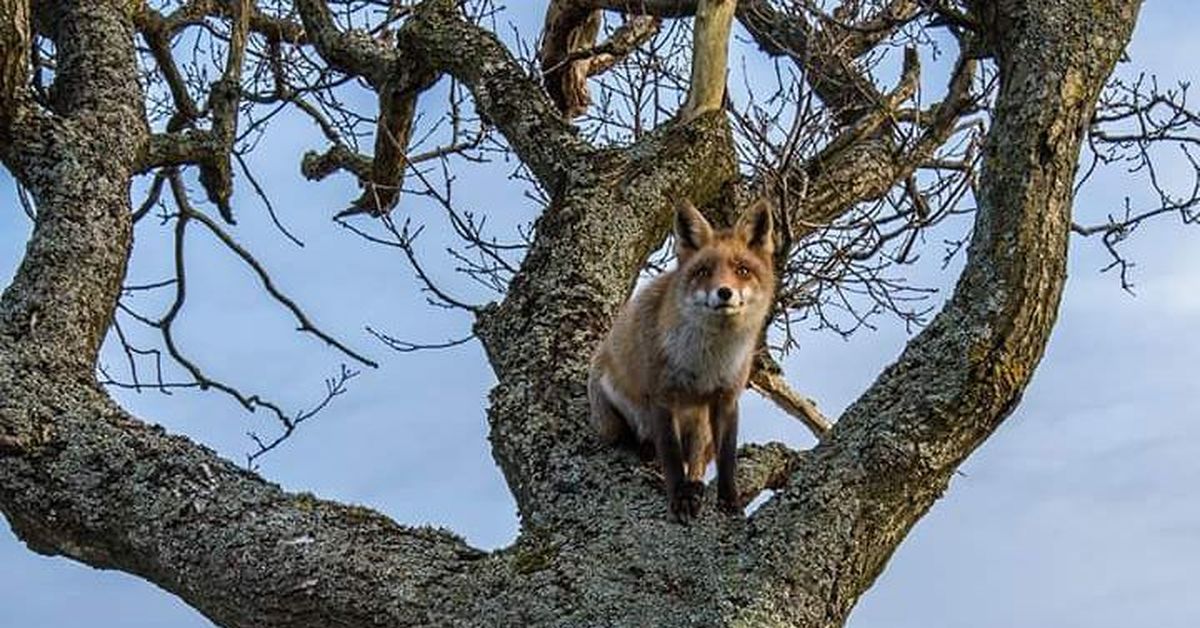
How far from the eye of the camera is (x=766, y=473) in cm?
516

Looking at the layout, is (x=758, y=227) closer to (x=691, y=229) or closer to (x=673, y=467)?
(x=691, y=229)

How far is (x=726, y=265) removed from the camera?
5.23m

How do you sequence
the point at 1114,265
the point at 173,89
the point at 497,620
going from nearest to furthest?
1. the point at 497,620
2. the point at 1114,265
3. the point at 173,89

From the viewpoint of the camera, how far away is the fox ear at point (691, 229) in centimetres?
534

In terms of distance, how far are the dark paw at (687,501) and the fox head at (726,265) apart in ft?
2.98

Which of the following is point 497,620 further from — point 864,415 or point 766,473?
point 766,473

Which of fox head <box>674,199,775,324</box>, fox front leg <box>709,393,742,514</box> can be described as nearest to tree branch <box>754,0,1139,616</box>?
fox front leg <box>709,393,742,514</box>

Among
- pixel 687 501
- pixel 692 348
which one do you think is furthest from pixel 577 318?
pixel 687 501

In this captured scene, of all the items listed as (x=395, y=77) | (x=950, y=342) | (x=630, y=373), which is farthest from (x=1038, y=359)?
(x=395, y=77)

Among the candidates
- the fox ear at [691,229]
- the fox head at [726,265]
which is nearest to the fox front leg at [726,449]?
the fox head at [726,265]

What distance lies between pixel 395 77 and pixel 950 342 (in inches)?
166

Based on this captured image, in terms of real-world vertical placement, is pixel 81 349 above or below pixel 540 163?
below

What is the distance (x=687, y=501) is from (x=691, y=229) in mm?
1396

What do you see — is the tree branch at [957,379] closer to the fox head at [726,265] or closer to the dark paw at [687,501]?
the dark paw at [687,501]
